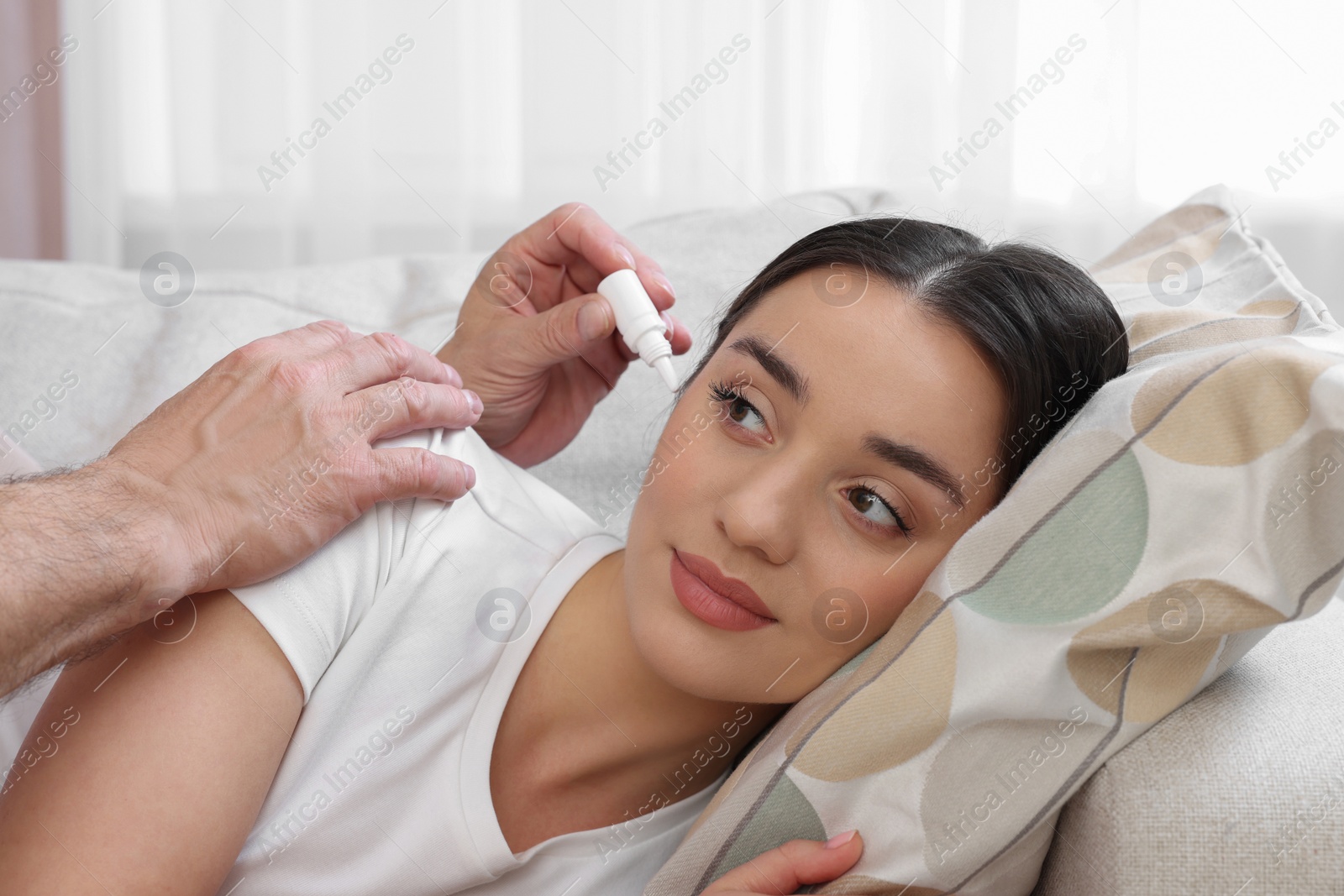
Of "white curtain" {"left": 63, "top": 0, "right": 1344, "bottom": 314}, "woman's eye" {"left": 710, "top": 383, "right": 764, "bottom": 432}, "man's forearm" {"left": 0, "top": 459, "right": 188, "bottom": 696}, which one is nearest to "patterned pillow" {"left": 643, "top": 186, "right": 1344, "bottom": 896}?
"woman's eye" {"left": 710, "top": 383, "right": 764, "bottom": 432}

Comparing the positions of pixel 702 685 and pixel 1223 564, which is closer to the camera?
pixel 1223 564

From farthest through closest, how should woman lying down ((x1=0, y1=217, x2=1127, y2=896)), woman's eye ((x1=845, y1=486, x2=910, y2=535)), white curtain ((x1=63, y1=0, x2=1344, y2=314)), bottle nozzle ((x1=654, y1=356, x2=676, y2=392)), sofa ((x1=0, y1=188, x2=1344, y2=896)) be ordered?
1. white curtain ((x1=63, y1=0, x2=1344, y2=314))
2. bottle nozzle ((x1=654, y1=356, x2=676, y2=392))
3. woman's eye ((x1=845, y1=486, x2=910, y2=535))
4. woman lying down ((x1=0, y1=217, x2=1127, y2=896))
5. sofa ((x1=0, y1=188, x2=1344, y2=896))

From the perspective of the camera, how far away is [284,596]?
824mm

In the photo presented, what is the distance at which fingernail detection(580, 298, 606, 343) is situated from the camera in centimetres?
108

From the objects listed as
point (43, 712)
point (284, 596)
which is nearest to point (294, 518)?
point (284, 596)

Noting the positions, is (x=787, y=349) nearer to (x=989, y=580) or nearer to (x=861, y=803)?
(x=989, y=580)

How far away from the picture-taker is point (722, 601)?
879mm

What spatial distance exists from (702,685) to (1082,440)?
377mm

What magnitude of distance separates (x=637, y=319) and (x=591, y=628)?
0.32 metres

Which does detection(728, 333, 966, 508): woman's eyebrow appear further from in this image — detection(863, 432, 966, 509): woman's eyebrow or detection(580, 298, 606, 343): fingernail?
detection(580, 298, 606, 343): fingernail

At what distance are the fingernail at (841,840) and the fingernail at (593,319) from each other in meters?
0.57

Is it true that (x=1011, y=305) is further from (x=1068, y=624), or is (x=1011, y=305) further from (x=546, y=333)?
(x=546, y=333)

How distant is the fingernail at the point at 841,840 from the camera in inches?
29.0

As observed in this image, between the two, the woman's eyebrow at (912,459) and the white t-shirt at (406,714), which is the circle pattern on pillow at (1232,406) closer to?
the woman's eyebrow at (912,459)
